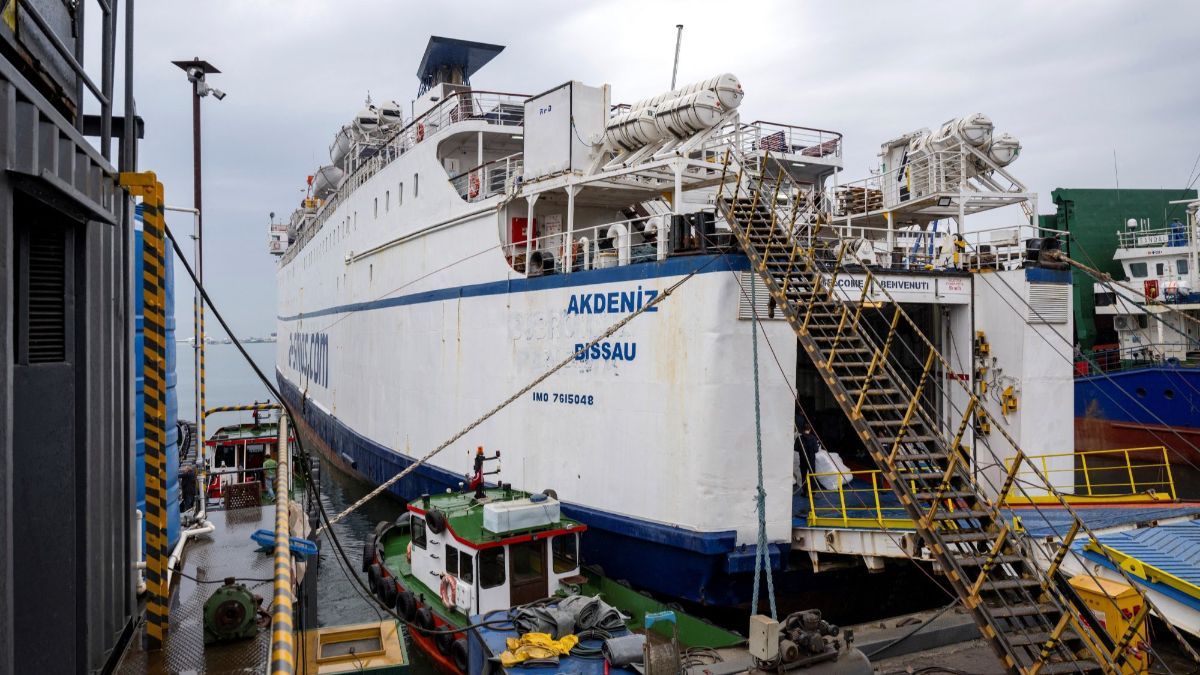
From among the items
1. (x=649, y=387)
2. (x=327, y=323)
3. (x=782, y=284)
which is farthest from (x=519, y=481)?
(x=327, y=323)

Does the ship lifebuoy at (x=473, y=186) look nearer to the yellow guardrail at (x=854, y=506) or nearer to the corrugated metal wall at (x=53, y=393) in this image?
the yellow guardrail at (x=854, y=506)

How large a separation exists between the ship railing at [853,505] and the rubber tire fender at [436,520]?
503cm

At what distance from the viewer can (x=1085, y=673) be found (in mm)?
5875

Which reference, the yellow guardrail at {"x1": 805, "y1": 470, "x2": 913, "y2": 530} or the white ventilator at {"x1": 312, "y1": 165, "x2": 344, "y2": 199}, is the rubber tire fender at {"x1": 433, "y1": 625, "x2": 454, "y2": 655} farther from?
the white ventilator at {"x1": 312, "y1": 165, "x2": 344, "y2": 199}

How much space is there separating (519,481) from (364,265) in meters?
12.1

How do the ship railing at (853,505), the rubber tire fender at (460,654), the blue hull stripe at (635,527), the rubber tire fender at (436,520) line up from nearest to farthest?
the rubber tire fender at (460,654) < the ship railing at (853,505) < the rubber tire fender at (436,520) < the blue hull stripe at (635,527)

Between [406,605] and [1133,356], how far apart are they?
104 ft

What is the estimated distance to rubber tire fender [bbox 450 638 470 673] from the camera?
390 inches

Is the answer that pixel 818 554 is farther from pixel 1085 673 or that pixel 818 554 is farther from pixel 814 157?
pixel 814 157

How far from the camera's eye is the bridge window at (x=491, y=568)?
9961mm

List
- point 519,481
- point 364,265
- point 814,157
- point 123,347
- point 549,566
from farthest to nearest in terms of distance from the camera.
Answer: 1. point 364,265
2. point 814,157
3. point 519,481
4. point 549,566
5. point 123,347

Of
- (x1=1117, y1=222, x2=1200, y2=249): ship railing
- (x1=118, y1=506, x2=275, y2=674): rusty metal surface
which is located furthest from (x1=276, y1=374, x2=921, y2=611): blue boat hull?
(x1=1117, y1=222, x2=1200, y2=249): ship railing

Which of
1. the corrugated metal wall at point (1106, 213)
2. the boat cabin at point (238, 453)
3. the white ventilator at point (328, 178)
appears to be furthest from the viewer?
the corrugated metal wall at point (1106, 213)

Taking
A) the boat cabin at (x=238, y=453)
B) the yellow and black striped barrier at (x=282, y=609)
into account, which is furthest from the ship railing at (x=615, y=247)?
the boat cabin at (x=238, y=453)
